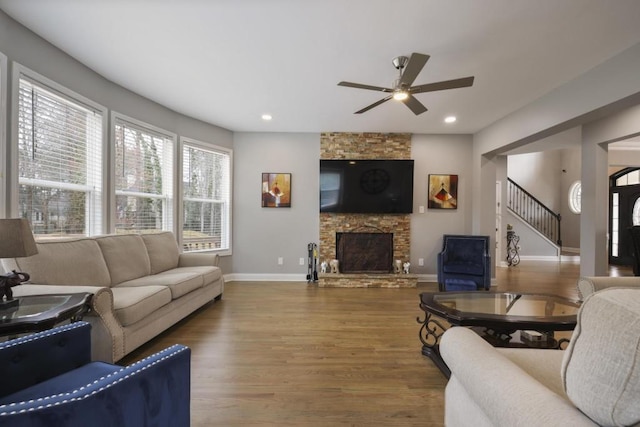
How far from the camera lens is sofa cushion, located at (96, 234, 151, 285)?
110 inches

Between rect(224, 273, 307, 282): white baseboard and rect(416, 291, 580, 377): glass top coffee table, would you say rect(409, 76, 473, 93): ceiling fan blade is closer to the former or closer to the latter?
rect(416, 291, 580, 377): glass top coffee table

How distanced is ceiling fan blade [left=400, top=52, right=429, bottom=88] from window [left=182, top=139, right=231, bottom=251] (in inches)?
134

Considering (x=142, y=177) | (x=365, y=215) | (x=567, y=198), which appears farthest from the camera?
(x=567, y=198)

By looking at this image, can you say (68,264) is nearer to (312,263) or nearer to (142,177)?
(142,177)

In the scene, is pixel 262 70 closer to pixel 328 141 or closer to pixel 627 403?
pixel 328 141

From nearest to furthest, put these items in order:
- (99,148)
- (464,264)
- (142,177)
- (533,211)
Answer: (99,148), (142,177), (464,264), (533,211)

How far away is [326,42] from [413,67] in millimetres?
765

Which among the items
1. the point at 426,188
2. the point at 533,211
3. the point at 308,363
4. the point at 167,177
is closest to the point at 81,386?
the point at 308,363

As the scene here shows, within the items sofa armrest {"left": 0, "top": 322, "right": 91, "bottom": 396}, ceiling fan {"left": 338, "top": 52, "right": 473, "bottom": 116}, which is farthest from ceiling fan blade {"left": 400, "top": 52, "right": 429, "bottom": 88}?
sofa armrest {"left": 0, "top": 322, "right": 91, "bottom": 396}

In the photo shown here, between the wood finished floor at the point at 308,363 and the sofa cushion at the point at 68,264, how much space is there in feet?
2.67

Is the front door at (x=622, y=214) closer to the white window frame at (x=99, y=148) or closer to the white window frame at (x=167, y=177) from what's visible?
the white window frame at (x=167, y=177)

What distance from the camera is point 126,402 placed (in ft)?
3.07

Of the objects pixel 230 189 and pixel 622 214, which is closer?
pixel 230 189

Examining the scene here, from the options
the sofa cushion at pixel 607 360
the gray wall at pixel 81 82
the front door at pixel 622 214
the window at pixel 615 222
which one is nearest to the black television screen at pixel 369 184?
the gray wall at pixel 81 82
